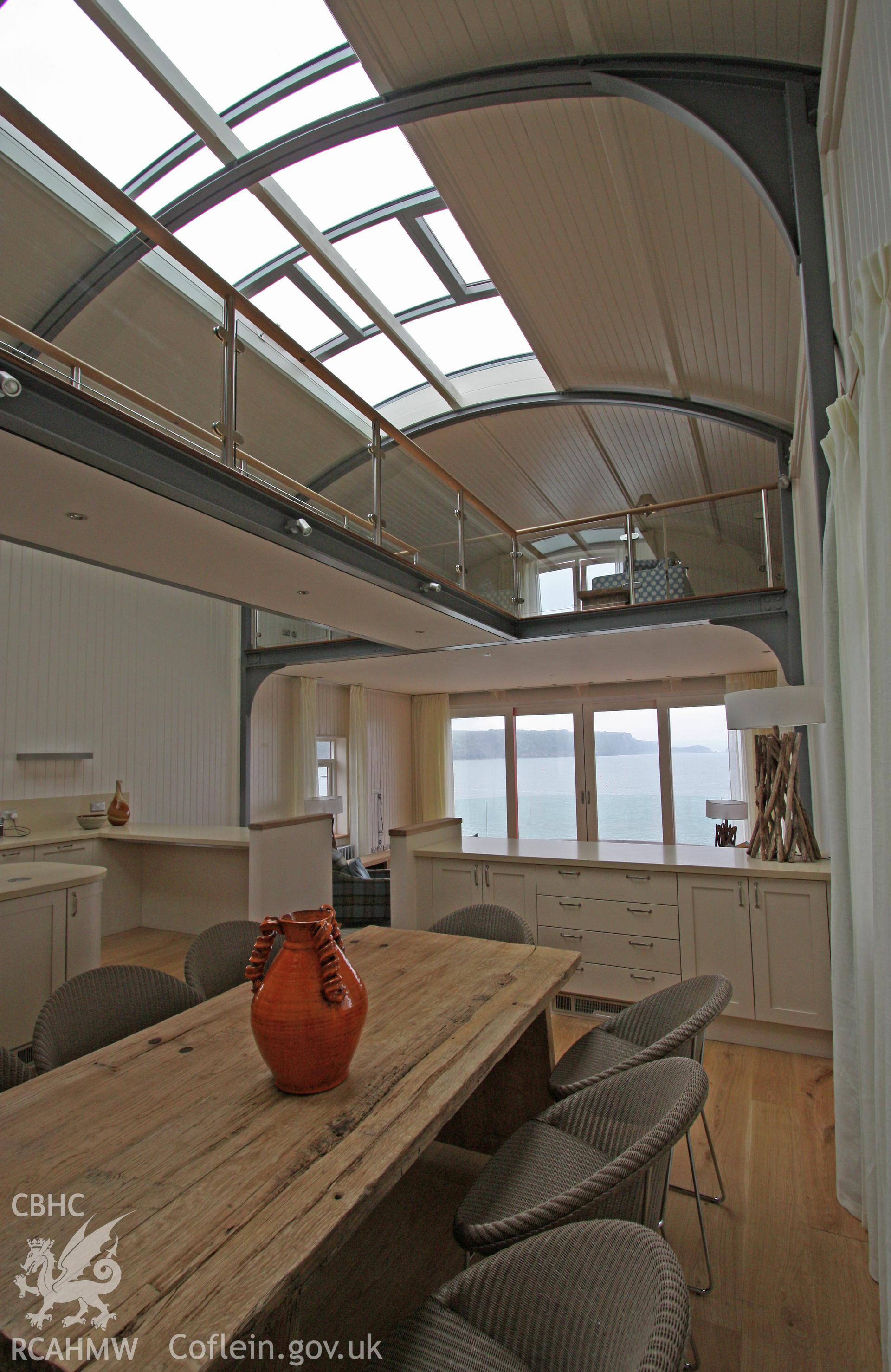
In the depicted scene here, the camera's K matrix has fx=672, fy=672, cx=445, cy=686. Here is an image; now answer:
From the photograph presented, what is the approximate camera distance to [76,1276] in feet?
2.85

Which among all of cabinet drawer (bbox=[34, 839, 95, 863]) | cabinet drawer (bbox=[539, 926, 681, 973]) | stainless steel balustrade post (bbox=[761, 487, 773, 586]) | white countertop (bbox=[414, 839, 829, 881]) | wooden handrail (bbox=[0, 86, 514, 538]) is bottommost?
cabinet drawer (bbox=[539, 926, 681, 973])

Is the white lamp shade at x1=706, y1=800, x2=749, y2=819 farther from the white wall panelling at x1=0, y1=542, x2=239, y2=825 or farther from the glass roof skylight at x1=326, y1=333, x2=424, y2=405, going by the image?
the glass roof skylight at x1=326, y1=333, x2=424, y2=405

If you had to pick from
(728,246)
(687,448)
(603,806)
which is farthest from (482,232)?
(603,806)

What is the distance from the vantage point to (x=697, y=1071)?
142cm

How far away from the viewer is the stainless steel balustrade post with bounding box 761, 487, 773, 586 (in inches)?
220

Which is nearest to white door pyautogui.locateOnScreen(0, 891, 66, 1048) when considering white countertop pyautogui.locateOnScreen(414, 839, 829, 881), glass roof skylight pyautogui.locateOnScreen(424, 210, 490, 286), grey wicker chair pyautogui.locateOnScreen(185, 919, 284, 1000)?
grey wicker chair pyautogui.locateOnScreen(185, 919, 284, 1000)

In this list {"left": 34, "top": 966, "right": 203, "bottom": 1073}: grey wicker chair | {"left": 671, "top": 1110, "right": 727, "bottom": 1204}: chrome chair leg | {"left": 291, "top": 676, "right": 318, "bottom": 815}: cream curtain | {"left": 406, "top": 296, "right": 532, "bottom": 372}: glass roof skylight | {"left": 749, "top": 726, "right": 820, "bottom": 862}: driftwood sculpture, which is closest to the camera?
{"left": 34, "top": 966, "right": 203, "bottom": 1073}: grey wicker chair

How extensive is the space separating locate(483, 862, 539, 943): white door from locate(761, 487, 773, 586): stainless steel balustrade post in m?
3.42

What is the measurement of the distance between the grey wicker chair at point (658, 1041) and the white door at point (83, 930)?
2675 mm

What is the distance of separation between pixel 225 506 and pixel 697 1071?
9.50 ft

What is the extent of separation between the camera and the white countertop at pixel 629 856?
3.30 meters

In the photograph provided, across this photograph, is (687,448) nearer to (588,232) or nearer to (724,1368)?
(588,232)

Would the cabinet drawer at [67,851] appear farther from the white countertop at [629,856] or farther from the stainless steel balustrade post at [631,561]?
the stainless steel balustrade post at [631,561]

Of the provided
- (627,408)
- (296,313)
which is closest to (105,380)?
(296,313)
